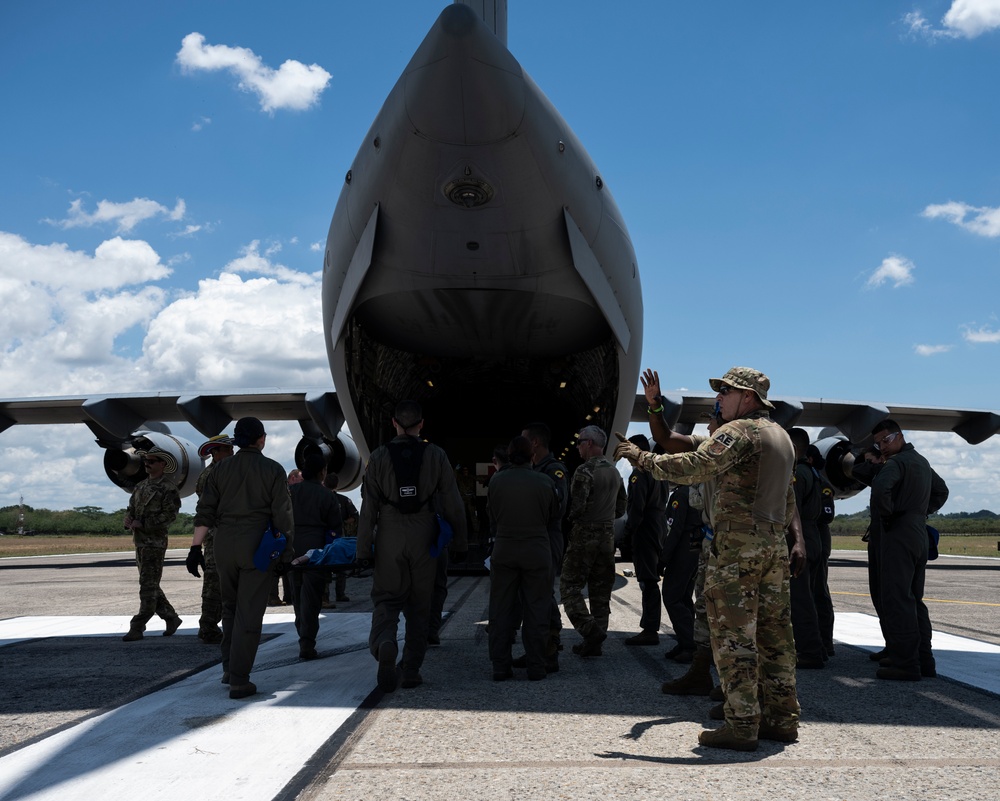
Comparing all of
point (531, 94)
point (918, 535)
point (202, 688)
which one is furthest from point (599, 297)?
point (202, 688)

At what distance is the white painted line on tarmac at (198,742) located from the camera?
303 cm

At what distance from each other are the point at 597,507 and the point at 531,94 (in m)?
3.54

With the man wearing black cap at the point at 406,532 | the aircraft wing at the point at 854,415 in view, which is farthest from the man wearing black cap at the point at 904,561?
the aircraft wing at the point at 854,415

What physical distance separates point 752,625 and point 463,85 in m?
4.53

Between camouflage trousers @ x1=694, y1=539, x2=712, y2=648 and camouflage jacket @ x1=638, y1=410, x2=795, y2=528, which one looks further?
camouflage trousers @ x1=694, y1=539, x2=712, y2=648

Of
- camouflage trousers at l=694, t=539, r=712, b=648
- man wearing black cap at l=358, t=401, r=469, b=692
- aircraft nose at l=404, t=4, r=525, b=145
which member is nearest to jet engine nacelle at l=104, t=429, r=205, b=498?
aircraft nose at l=404, t=4, r=525, b=145

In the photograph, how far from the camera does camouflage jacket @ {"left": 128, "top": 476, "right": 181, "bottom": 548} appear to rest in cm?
743

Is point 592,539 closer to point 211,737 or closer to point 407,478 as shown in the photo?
point 407,478

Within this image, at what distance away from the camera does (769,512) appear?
3723 mm

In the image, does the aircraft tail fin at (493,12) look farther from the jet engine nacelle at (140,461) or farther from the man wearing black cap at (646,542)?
the jet engine nacelle at (140,461)

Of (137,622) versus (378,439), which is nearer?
(137,622)

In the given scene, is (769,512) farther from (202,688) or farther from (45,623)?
(45,623)

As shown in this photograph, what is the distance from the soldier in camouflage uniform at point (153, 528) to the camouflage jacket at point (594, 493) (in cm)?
396

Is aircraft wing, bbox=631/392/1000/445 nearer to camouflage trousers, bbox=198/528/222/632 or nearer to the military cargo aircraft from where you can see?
the military cargo aircraft
